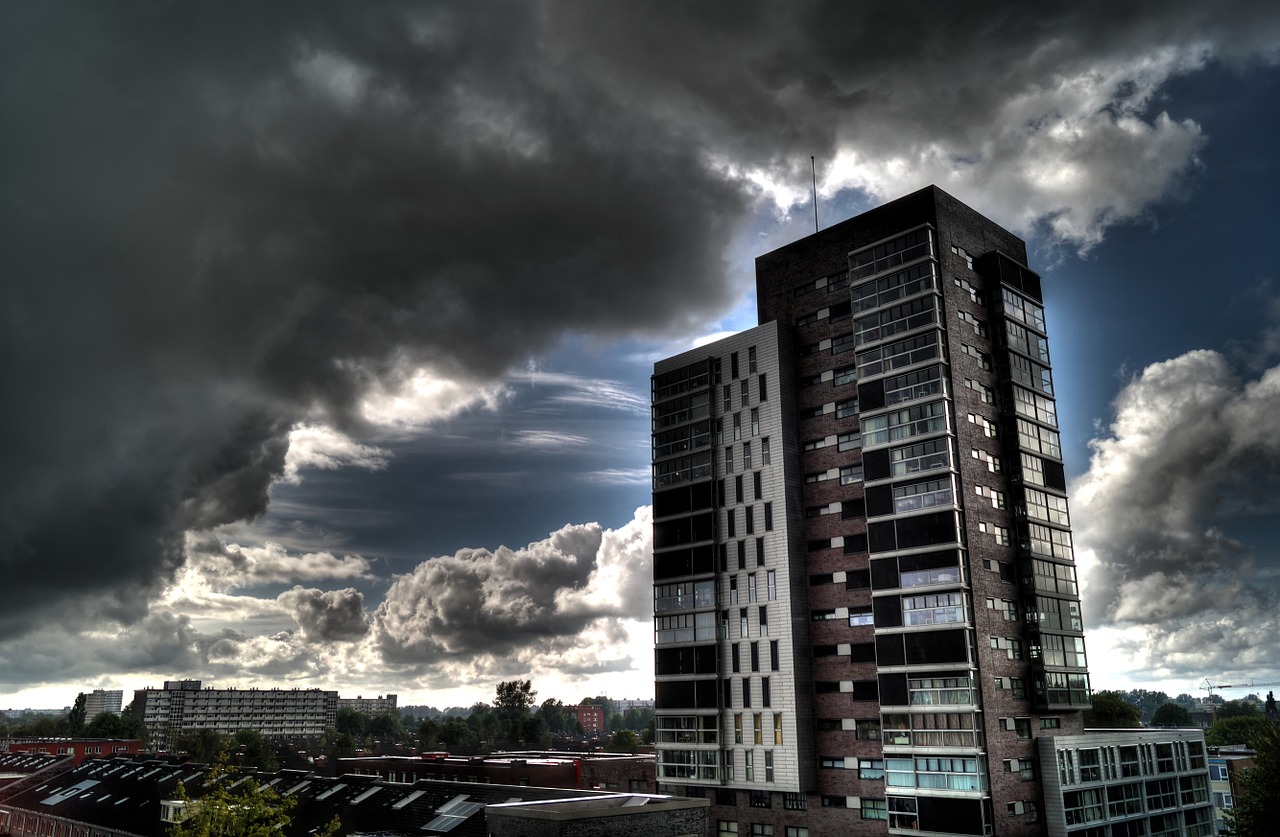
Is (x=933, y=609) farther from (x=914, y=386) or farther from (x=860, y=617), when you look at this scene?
(x=914, y=386)

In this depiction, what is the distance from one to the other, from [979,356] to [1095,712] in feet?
241

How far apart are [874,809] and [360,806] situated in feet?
126

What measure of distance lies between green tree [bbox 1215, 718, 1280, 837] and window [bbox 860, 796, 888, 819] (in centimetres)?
2163

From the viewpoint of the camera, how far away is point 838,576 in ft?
232

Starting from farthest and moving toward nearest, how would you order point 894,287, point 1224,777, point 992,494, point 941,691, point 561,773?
1. point 1224,777
2. point 561,773
3. point 894,287
4. point 992,494
5. point 941,691

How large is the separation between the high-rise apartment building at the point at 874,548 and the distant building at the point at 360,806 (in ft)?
53.8

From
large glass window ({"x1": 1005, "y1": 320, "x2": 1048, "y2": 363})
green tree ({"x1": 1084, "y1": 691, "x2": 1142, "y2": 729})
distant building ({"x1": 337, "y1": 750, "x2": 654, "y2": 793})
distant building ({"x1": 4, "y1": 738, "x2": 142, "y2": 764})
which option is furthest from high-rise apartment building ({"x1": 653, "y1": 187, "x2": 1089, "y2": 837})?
distant building ({"x1": 4, "y1": 738, "x2": 142, "y2": 764})

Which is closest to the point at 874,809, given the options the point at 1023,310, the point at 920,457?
the point at 920,457

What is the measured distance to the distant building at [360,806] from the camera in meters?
40.1

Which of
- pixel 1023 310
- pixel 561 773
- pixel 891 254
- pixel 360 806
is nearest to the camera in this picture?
pixel 360 806

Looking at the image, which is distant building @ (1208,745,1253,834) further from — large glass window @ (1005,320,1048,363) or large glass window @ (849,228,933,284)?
large glass window @ (849,228,933,284)

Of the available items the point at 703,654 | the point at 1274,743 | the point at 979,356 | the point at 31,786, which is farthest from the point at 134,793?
the point at 1274,743

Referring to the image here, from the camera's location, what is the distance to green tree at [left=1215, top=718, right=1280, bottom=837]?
49875 mm

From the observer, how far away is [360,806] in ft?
214
